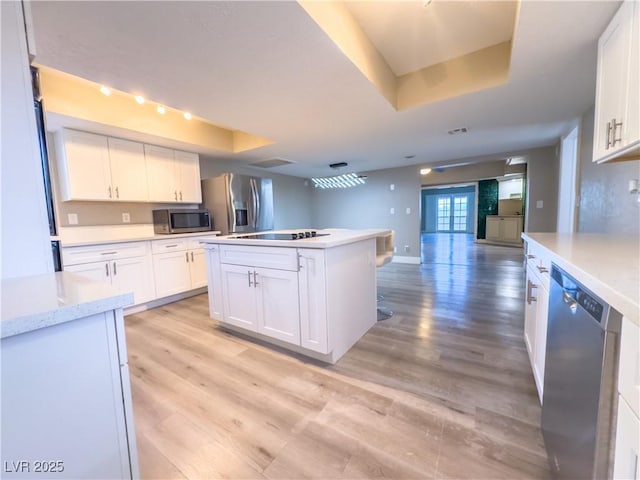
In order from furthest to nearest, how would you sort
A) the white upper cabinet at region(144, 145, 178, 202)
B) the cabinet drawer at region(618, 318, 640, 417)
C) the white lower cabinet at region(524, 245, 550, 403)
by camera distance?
the white upper cabinet at region(144, 145, 178, 202) < the white lower cabinet at region(524, 245, 550, 403) < the cabinet drawer at region(618, 318, 640, 417)

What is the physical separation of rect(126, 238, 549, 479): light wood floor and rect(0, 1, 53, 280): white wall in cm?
102

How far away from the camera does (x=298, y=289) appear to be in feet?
6.27

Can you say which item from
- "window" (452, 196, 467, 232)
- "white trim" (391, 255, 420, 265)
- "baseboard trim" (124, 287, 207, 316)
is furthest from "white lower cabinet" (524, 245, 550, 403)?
"window" (452, 196, 467, 232)

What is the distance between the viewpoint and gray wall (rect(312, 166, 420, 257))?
5453 millimetres

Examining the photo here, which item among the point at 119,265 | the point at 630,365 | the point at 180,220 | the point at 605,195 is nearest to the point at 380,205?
the point at 605,195

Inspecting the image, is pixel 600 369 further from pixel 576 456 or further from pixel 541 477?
pixel 541 477

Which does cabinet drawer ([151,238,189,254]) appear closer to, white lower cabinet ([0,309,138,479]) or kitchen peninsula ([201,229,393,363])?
kitchen peninsula ([201,229,393,363])

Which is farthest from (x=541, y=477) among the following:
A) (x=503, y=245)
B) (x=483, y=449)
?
(x=503, y=245)

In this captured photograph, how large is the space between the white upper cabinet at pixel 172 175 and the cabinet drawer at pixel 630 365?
411cm

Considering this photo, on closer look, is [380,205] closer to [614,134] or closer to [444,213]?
[614,134]

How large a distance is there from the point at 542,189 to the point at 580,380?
189 inches

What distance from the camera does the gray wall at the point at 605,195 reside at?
1.73 metres

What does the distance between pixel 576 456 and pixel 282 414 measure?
3.97ft

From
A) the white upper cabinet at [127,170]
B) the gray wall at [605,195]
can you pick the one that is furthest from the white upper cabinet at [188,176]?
the gray wall at [605,195]
